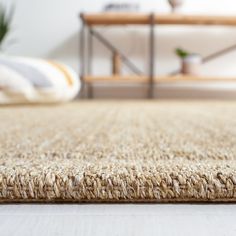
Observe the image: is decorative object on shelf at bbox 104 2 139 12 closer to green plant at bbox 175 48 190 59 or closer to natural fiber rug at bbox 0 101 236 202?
green plant at bbox 175 48 190 59

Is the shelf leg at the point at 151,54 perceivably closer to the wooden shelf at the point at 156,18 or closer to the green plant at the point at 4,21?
the wooden shelf at the point at 156,18

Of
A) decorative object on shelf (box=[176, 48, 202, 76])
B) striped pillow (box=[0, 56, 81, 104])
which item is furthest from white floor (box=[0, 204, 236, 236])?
decorative object on shelf (box=[176, 48, 202, 76])

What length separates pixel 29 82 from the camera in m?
1.40

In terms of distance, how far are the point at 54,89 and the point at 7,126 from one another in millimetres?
661

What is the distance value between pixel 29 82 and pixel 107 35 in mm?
1275

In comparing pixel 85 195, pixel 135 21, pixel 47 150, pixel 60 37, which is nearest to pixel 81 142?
pixel 47 150

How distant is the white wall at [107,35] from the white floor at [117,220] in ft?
7.51

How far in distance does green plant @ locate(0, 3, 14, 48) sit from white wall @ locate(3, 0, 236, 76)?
0.04 meters

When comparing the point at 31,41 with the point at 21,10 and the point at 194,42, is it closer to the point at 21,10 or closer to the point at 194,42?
the point at 21,10

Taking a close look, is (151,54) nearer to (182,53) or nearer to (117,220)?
(182,53)

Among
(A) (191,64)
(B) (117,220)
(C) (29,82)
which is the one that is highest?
(A) (191,64)

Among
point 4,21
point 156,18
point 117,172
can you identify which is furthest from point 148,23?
point 117,172

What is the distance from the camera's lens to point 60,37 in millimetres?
2607

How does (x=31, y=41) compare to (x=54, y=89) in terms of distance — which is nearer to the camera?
(x=54, y=89)
